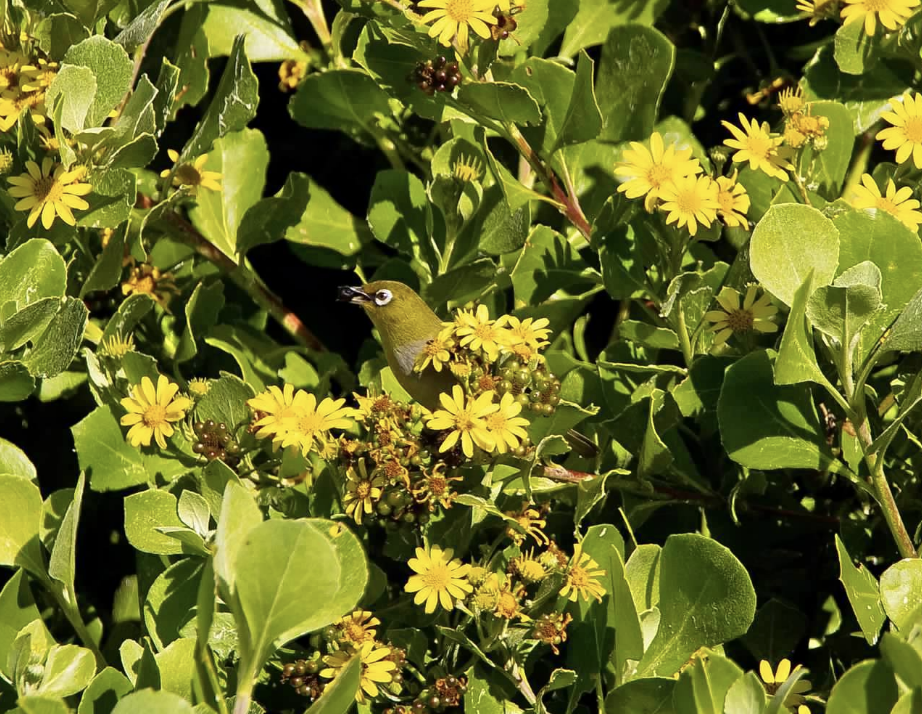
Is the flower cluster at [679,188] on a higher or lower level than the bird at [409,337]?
higher

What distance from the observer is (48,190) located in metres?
1.68

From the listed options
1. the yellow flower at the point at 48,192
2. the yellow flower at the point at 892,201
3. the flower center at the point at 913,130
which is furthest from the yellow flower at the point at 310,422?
the flower center at the point at 913,130

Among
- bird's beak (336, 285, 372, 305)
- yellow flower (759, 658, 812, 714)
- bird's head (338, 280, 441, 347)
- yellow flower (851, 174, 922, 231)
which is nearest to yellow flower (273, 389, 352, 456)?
bird's head (338, 280, 441, 347)

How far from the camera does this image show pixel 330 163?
2436mm

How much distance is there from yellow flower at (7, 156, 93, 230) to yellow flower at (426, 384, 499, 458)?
0.60 metres

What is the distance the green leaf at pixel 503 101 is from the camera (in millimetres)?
1633

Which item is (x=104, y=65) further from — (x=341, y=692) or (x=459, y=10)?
(x=341, y=692)

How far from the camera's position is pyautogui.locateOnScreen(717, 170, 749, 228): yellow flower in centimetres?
168

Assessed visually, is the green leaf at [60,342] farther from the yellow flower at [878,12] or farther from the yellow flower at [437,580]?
the yellow flower at [878,12]

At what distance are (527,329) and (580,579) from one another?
34 cm

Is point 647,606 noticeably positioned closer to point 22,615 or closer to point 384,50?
point 22,615

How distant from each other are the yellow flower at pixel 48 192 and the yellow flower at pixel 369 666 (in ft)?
2.30

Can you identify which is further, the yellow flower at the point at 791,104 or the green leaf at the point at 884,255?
the yellow flower at the point at 791,104

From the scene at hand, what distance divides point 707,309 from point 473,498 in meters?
0.48
